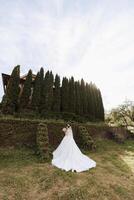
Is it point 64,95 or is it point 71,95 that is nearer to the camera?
point 64,95

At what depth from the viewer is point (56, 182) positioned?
22.5ft

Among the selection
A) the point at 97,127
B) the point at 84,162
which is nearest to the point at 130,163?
the point at 84,162

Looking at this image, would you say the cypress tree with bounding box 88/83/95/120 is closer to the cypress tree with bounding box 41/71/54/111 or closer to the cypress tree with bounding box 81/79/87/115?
the cypress tree with bounding box 81/79/87/115

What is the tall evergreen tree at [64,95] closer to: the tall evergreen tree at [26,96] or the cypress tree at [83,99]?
the cypress tree at [83,99]

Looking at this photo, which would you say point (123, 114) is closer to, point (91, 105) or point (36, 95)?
point (91, 105)

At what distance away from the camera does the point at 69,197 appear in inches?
225

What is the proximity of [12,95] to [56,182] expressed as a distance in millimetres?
13299

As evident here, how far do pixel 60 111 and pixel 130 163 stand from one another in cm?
1268

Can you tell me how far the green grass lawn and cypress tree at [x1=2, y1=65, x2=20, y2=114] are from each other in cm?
828

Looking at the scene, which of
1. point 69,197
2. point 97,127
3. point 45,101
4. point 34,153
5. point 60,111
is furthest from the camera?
point 60,111

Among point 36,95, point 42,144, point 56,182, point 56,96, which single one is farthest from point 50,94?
point 56,182

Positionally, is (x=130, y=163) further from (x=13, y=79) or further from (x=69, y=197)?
(x=13, y=79)

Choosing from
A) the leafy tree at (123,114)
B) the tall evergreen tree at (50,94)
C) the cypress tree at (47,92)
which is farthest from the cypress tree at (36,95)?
the leafy tree at (123,114)

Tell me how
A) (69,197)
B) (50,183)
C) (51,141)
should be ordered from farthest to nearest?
1. (51,141)
2. (50,183)
3. (69,197)
